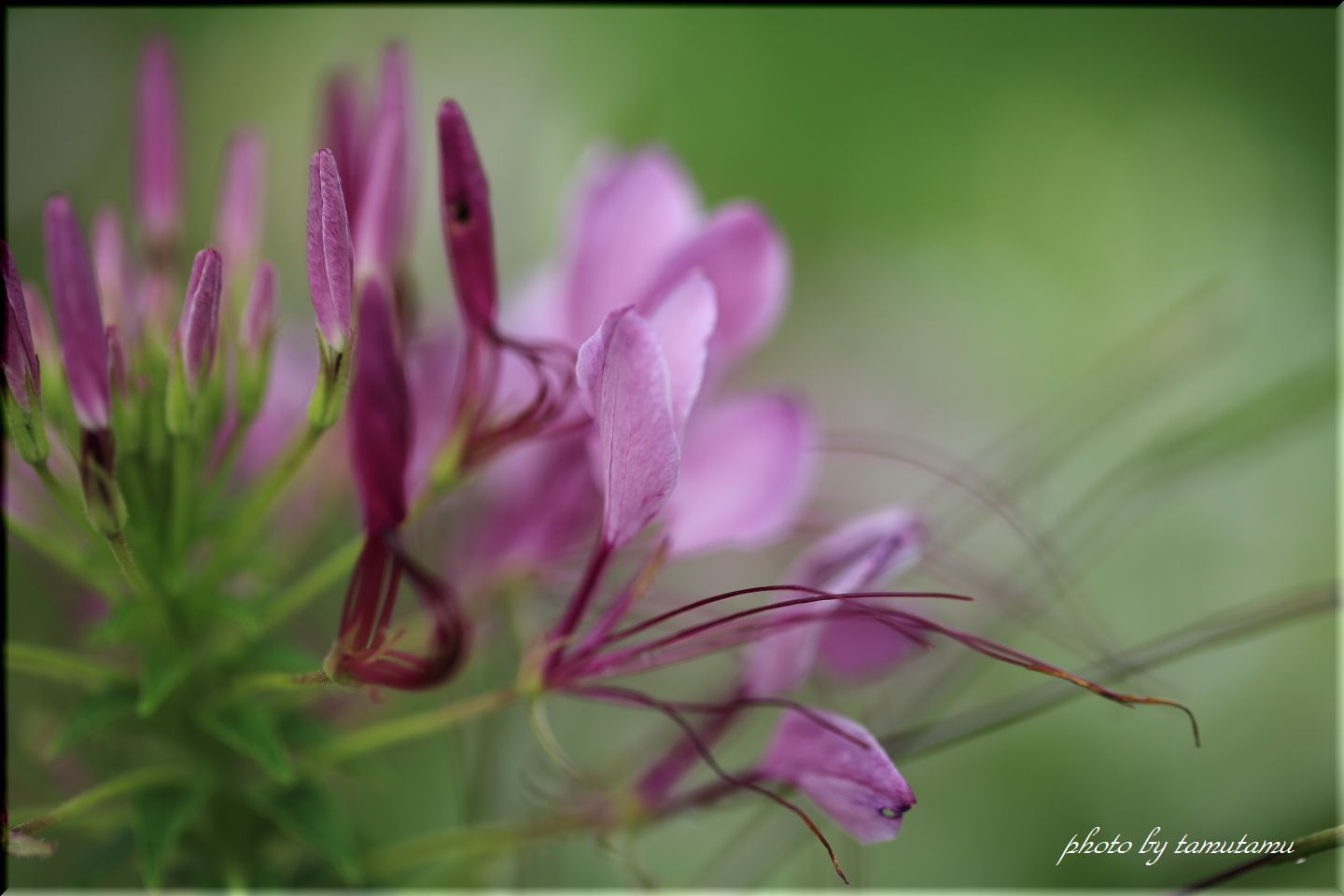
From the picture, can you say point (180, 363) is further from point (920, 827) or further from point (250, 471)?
point (920, 827)

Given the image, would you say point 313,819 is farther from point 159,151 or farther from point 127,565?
point 159,151

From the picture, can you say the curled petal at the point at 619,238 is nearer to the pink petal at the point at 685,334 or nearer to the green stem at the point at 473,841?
the pink petal at the point at 685,334

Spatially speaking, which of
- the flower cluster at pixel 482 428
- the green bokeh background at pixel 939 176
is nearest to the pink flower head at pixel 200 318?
the flower cluster at pixel 482 428

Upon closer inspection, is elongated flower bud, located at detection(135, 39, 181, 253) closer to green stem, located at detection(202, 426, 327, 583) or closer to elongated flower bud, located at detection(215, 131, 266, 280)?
elongated flower bud, located at detection(215, 131, 266, 280)

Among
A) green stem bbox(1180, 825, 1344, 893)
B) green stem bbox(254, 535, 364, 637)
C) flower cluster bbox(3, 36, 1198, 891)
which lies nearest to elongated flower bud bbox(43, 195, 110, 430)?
flower cluster bbox(3, 36, 1198, 891)

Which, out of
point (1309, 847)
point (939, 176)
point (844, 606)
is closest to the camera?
point (1309, 847)

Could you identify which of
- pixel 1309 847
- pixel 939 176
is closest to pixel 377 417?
pixel 1309 847

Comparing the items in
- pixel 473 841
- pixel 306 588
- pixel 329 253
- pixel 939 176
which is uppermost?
pixel 939 176
